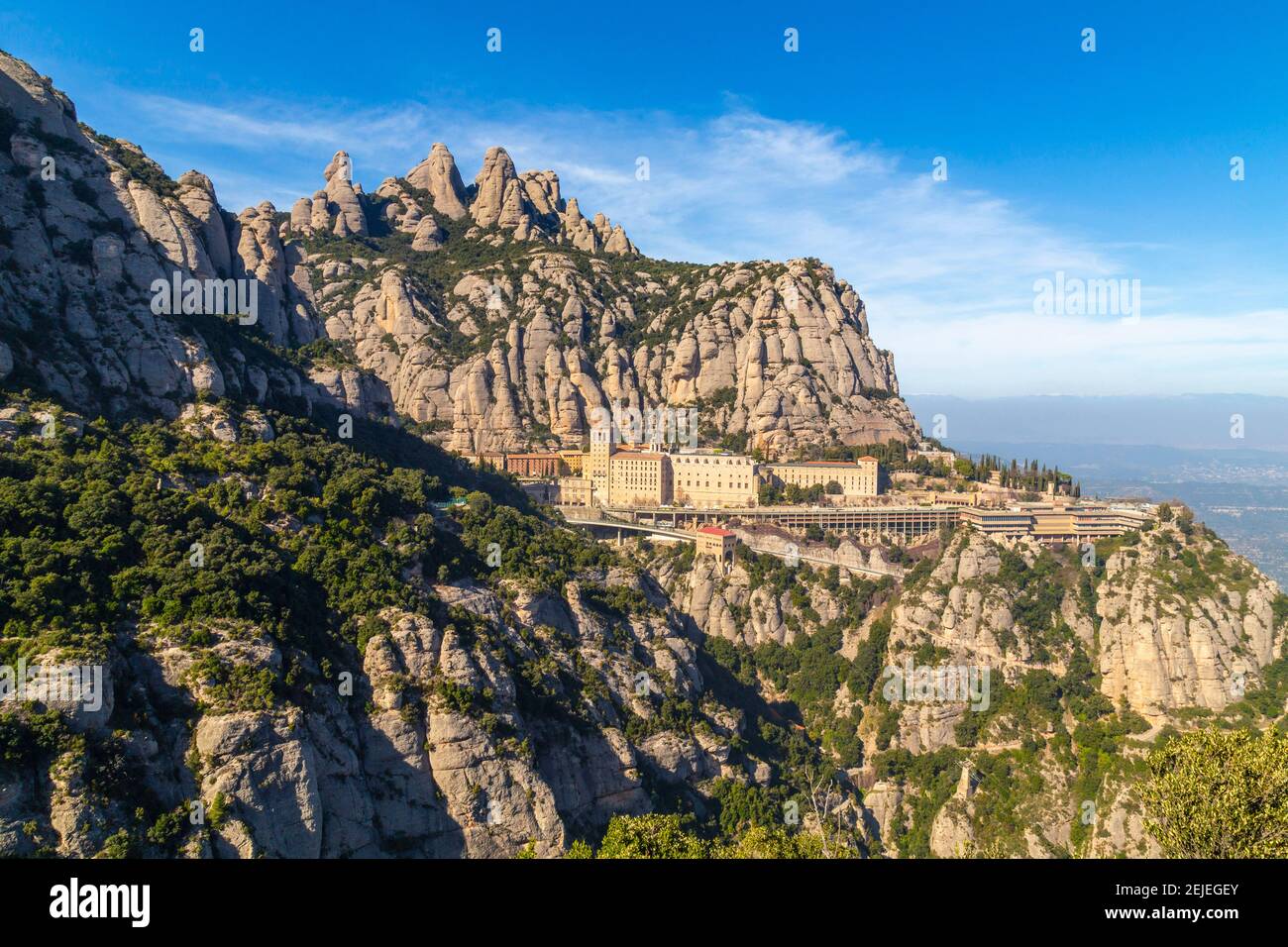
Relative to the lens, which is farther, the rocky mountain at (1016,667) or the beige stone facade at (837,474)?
the beige stone facade at (837,474)

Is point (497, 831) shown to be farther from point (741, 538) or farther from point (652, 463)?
point (652, 463)

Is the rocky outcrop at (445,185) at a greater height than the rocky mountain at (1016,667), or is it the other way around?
the rocky outcrop at (445,185)

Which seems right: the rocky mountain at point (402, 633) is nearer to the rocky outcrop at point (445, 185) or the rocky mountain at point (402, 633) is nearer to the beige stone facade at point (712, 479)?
the beige stone facade at point (712, 479)

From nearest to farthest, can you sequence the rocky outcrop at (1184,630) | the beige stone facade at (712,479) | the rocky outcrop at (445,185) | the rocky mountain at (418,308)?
the rocky mountain at (418,308)
the rocky outcrop at (1184,630)
the beige stone facade at (712,479)
the rocky outcrop at (445,185)

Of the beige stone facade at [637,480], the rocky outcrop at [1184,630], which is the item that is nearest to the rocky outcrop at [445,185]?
the beige stone facade at [637,480]

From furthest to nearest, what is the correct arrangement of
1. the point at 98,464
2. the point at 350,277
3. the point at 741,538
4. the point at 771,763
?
1. the point at 350,277
2. the point at 741,538
3. the point at 771,763
4. the point at 98,464

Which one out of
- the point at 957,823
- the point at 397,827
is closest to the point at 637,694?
the point at 397,827

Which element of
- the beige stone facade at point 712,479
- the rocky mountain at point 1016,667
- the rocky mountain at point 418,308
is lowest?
the rocky mountain at point 1016,667

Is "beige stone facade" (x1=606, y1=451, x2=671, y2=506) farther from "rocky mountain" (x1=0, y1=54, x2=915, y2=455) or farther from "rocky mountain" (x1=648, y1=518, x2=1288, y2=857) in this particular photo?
"rocky mountain" (x1=0, y1=54, x2=915, y2=455)
